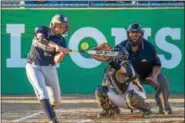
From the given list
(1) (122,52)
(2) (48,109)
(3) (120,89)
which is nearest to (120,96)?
(3) (120,89)

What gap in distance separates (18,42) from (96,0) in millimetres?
2295

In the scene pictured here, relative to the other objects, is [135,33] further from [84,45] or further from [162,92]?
[84,45]

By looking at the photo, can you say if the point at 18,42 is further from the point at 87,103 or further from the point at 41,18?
the point at 87,103

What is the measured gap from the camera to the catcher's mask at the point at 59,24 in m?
8.92

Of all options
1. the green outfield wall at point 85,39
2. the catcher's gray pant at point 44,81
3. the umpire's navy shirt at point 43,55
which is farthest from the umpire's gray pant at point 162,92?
the green outfield wall at point 85,39

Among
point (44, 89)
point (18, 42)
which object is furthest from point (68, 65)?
point (44, 89)

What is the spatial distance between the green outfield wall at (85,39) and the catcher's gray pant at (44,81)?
6.20m

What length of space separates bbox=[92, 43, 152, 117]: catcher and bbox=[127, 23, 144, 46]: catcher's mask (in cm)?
40

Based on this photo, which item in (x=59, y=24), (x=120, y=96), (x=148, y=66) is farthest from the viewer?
(x=148, y=66)

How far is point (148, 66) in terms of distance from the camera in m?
10.6

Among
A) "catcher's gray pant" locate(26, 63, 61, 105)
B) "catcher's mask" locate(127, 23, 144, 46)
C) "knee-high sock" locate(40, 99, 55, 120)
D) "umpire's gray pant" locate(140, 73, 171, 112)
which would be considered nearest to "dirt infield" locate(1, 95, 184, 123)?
"umpire's gray pant" locate(140, 73, 171, 112)

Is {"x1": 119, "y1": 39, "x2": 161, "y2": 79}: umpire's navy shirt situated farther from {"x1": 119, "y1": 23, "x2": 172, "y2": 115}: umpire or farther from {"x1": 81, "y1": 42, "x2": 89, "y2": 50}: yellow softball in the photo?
{"x1": 81, "y1": 42, "x2": 89, "y2": 50}: yellow softball

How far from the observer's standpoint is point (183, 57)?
51.7 feet

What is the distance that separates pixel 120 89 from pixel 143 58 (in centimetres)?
85
